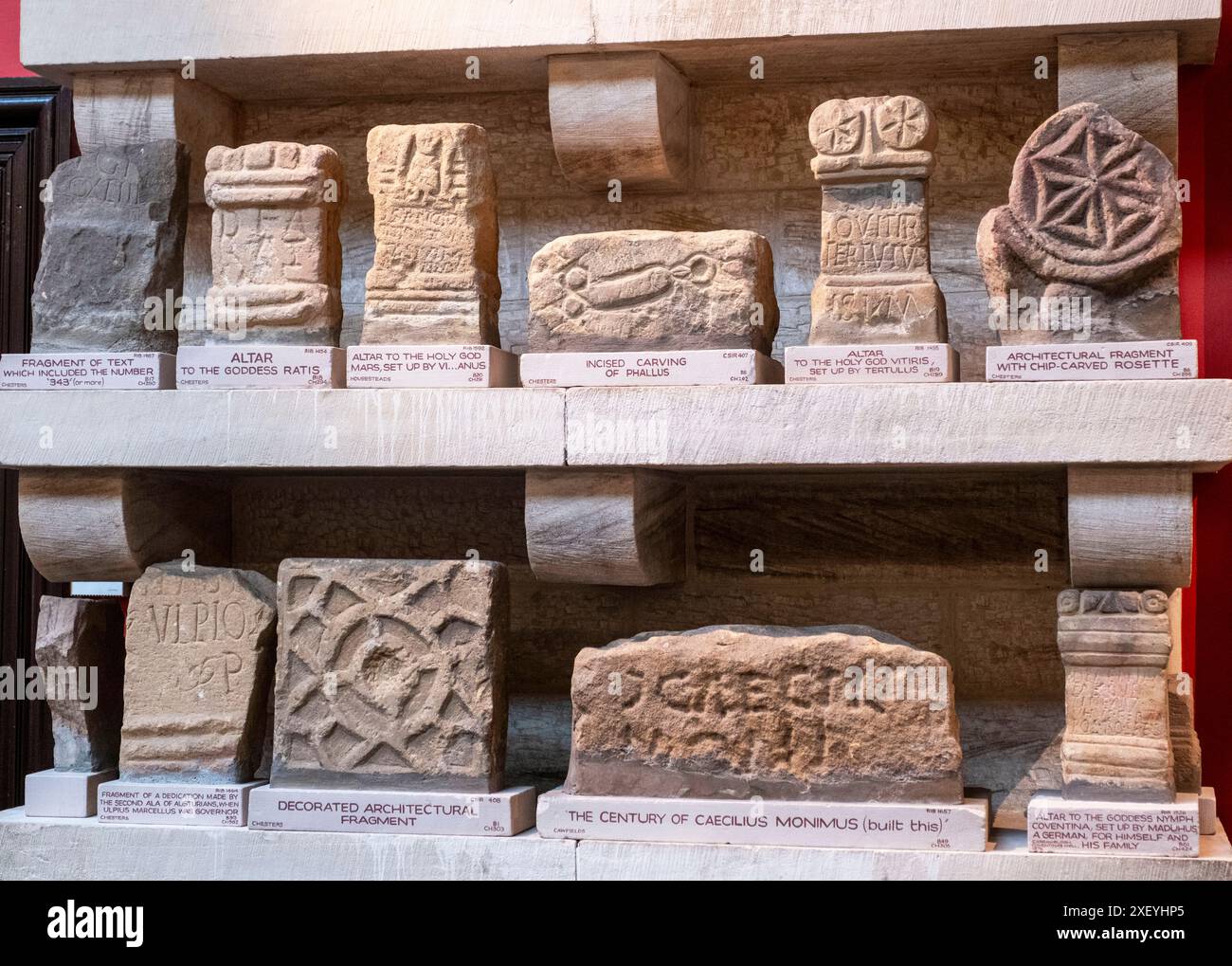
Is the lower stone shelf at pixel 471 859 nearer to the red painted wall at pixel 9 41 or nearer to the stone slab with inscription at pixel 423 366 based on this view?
the stone slab with inscription at pixel 423 366

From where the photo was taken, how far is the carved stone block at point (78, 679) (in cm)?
371

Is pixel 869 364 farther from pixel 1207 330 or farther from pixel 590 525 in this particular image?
pixel 1207 330

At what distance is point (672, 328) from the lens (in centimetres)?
351

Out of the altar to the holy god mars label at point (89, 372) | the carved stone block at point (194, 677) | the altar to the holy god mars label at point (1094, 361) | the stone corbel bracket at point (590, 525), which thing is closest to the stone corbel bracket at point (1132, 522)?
the altar to the holy god mars label at point (1094, 361)

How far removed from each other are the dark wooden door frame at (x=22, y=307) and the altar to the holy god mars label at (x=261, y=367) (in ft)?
3.28

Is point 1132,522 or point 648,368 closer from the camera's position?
point 1132,522

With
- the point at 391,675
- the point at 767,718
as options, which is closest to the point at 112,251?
the point at 391,675

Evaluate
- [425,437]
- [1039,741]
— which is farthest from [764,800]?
[425,437]

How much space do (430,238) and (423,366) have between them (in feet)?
1.00

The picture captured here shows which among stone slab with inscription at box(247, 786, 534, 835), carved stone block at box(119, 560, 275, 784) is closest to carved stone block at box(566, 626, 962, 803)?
stone slab with inscription at box(247, 786, 534, 835)

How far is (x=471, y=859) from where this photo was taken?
342cm

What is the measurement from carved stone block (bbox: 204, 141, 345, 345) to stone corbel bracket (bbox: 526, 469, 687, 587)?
26.2 inches

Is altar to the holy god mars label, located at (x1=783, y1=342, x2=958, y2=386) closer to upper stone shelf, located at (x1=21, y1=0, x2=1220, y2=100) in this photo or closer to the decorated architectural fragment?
the decorated architectural fragment

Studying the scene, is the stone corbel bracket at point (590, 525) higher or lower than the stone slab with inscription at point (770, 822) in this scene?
higher
